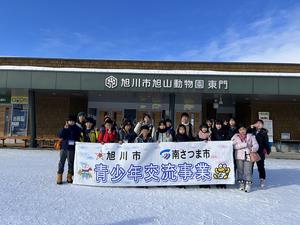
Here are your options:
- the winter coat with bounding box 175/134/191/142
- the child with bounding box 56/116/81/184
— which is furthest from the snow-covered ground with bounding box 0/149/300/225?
the winter coat with bounding box 175/134/191/142

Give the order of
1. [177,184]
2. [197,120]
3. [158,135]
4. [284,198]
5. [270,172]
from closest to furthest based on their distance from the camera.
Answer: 1. [284,198]
2. [177,184]
3. [158,135]
4. [270,172]
5. [197,120]

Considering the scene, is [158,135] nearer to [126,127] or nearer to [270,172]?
[126,127]

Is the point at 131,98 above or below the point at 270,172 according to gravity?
above

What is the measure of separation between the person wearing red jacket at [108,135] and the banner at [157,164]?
0.75ft

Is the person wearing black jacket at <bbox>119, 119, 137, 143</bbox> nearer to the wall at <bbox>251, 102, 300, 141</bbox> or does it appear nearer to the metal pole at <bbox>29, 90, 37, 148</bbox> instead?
the metal pole at <bbox>29, 90, 37, 148</bbox>

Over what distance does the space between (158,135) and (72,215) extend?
10.4 feet

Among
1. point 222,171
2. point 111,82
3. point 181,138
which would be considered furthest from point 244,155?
point 111,82

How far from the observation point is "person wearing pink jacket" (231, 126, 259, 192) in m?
6.40

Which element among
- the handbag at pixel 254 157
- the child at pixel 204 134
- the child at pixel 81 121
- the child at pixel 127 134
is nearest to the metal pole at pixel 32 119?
the child at pixel 81 121

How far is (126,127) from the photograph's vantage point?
725 cm

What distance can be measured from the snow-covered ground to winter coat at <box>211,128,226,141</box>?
47.9 inches

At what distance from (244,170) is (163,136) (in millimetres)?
1941

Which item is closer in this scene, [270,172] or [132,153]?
[132,153]

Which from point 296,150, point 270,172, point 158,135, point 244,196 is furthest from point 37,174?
point 296,150
